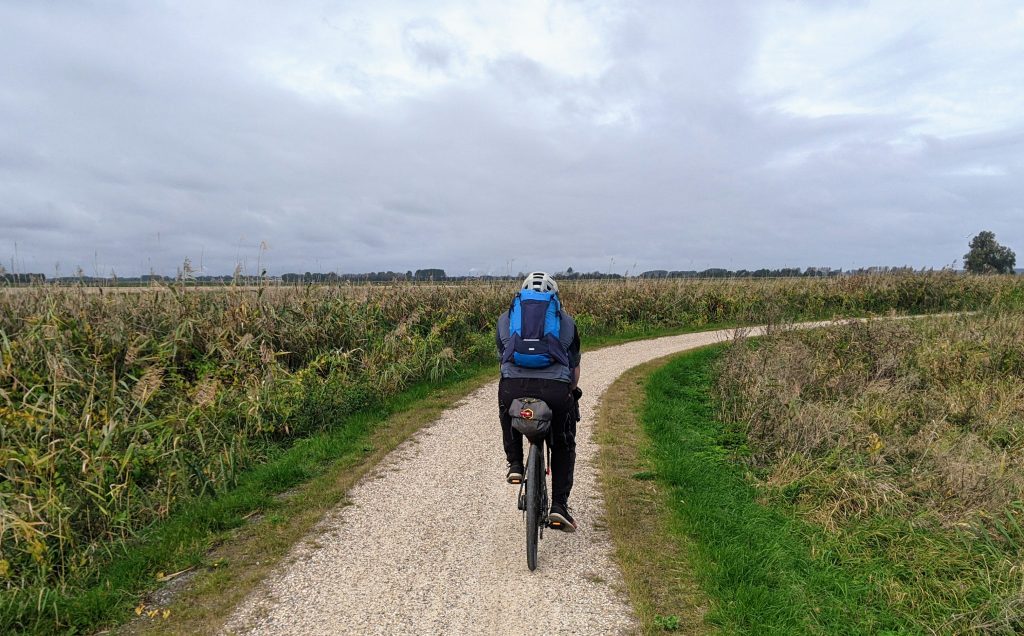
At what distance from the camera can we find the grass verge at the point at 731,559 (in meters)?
4.17

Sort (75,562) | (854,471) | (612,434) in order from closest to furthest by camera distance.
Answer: (75,562)
(854,471)
(612,434)

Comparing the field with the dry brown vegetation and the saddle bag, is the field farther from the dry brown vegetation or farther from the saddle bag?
the dry brown vegetation

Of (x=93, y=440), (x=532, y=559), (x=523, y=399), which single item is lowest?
(x=532, y=559)

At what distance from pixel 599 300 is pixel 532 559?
1683 cm

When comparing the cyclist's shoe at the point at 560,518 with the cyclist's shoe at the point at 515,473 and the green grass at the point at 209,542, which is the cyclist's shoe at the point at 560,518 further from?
the green grass at the point at 209,542

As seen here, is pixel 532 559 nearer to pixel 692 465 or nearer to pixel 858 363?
pixel 692 465

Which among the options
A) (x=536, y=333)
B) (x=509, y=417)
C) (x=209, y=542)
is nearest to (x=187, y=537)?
(x=209, y=542)

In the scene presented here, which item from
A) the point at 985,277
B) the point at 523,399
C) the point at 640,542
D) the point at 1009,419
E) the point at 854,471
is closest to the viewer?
the point at 523,399

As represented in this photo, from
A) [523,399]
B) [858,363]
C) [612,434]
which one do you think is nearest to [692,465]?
[612,434]

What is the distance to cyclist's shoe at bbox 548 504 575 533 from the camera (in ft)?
16.0

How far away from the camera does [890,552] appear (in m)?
5.38

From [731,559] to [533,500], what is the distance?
182 cm

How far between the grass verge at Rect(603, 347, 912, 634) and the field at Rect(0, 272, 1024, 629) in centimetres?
461

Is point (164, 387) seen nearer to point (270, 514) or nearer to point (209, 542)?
point (270, 514)
